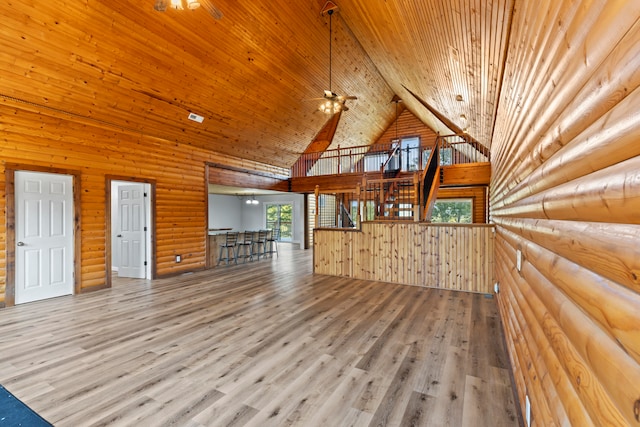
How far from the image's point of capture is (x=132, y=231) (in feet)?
22.2

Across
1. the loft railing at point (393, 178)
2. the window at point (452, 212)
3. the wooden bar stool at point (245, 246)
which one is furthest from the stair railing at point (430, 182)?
the window at point (452, 212)

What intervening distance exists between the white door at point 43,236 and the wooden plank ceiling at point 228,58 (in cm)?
121

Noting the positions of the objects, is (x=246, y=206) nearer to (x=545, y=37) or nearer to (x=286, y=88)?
(x=286, y=88)

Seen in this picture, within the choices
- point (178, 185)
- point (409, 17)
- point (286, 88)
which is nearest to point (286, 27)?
point (286, 88)

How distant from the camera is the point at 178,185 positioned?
7.06m

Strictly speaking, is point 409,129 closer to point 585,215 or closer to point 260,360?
point 260,360

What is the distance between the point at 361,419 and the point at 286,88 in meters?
6.84

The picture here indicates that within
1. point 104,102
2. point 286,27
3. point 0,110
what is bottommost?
point 0,110

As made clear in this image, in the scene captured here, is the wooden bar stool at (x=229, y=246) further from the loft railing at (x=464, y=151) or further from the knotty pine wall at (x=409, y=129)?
the knotty pine wall at (x=409, y=129)

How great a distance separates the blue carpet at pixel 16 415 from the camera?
6.71ft

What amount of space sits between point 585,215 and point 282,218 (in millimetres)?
13316

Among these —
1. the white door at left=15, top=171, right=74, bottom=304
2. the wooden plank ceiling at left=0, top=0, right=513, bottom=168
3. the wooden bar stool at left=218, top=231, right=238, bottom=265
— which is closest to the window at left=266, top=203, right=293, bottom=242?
the wooden bar stool at left=218, top=231, right=238, bottom=265

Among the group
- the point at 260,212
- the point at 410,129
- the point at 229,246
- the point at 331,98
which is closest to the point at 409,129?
the point at 410,129

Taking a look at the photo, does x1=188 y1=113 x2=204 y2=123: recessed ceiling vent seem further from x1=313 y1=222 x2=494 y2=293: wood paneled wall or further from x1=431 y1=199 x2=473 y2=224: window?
x1=431 y1=199 x2=473 y2=224: window
